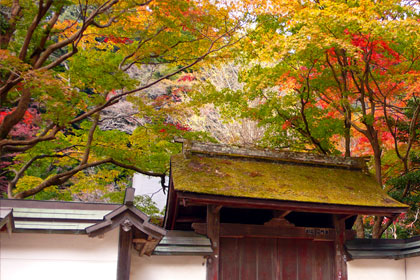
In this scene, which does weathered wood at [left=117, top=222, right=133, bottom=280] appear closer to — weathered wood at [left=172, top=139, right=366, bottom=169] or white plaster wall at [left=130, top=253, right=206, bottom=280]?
white plaster wall at [left=130, top=253, right=206, bottom=280]

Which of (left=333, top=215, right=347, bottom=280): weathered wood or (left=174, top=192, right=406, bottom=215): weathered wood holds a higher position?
(left=174, top=192, right=406, bottom=215): weathered wood

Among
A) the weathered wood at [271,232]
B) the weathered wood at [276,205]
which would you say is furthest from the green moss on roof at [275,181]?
the weathered wood at [271,232]

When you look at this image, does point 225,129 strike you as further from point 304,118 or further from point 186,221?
point 186,221

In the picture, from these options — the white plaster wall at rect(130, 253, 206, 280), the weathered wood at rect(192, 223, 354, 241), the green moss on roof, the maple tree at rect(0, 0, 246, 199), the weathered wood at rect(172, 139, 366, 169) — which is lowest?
the white plaster wall at rect(130, 253, 206, 280)

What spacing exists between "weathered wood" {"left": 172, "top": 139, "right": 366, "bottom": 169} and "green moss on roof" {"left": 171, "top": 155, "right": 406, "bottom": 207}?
0.14m

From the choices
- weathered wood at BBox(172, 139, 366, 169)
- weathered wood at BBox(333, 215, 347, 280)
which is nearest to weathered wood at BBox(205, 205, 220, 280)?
weathered wood at BBox(172, 139, 366, 169)

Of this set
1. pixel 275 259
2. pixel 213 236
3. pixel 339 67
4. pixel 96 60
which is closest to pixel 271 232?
pixel 275 259

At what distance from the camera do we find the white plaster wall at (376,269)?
8.06 metres

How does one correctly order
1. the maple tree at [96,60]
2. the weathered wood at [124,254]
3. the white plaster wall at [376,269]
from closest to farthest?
the weathered wood at [124,254], the white plaster wall at [376,269], the maple tree at [96,60]

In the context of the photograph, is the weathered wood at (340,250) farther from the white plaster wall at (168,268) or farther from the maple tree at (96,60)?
the maple tree at (96,60)

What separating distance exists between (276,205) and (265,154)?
6.40ft

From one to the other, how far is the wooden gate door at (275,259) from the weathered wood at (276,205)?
3.41ft

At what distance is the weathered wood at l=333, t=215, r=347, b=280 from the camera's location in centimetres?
793

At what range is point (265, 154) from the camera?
870 cm
